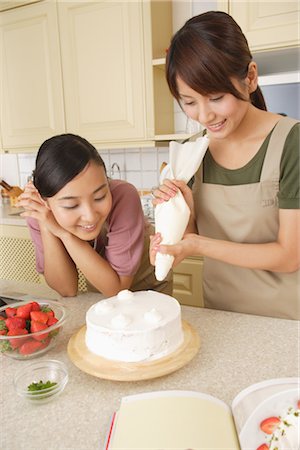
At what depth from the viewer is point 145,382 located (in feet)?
2.48

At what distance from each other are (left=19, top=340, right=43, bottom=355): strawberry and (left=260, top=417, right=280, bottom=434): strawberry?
0.46 metres

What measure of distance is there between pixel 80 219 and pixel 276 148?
52cm

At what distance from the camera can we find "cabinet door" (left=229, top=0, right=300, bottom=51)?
5.65 ft

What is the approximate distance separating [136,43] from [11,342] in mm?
1771

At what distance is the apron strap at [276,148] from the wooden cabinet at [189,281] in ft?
3.50

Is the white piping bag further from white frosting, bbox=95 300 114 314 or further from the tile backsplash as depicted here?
the tile backsplash

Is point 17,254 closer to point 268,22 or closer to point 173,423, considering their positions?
point 268,22

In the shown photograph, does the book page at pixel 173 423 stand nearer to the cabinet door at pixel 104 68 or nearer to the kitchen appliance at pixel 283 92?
the kitchen appliance at pixel 283 92

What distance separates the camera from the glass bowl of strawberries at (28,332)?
81 centimetres

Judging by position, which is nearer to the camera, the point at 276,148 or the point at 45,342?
the point at 45,342

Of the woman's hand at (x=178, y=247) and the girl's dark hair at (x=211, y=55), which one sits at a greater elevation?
the girl's dark hair at (x=211, y=55)

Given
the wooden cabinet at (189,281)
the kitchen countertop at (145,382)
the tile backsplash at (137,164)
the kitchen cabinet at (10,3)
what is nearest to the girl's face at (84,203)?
the kitchen countertop at (145,382)

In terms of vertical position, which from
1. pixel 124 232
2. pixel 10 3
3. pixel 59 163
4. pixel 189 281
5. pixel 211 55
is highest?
pixel 10 3

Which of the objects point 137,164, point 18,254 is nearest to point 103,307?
point 137,164
